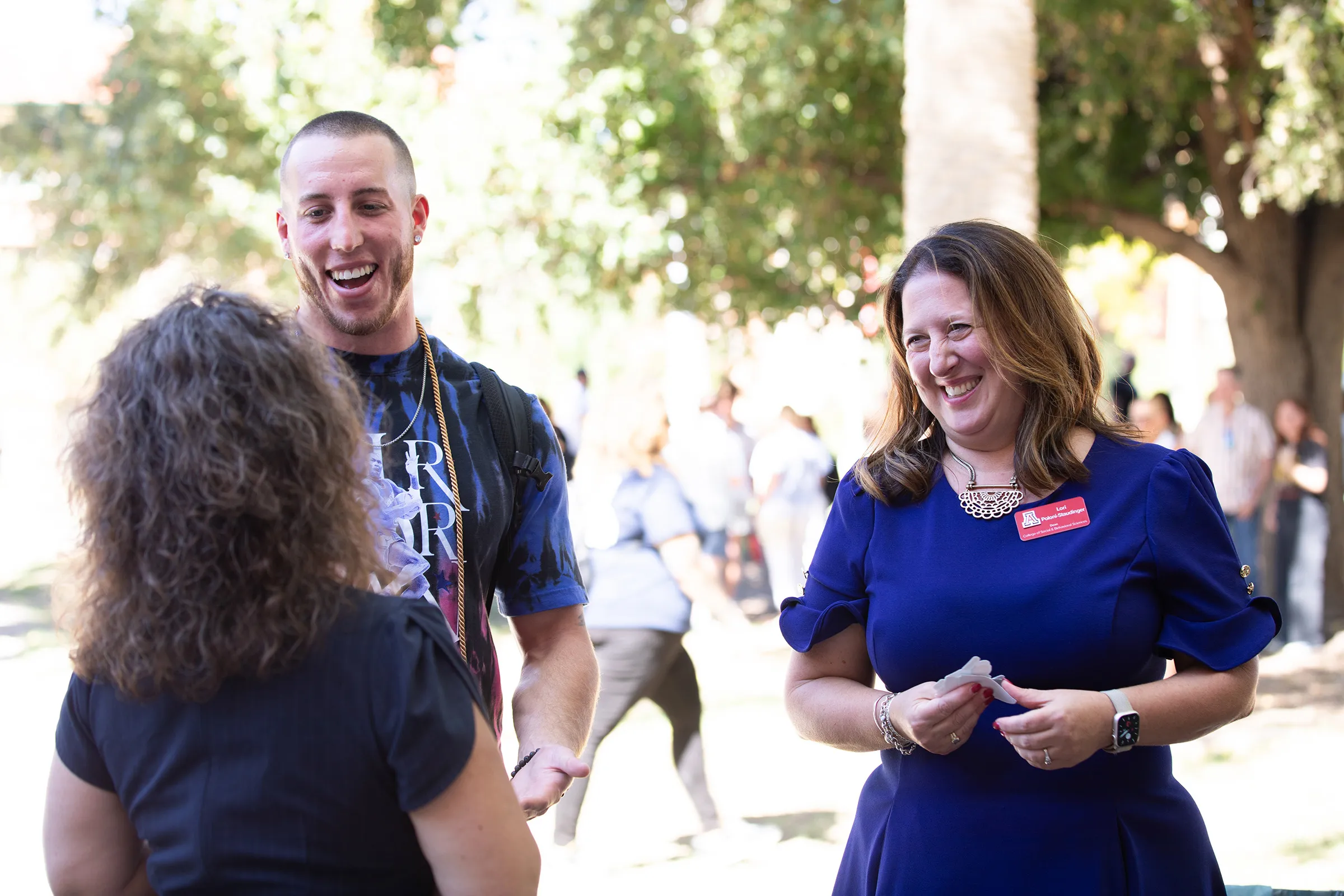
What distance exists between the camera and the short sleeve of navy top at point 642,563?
6.02 metres

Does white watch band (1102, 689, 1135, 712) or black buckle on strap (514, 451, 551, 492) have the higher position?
black buckle on strap (514, 451, 551, 492)

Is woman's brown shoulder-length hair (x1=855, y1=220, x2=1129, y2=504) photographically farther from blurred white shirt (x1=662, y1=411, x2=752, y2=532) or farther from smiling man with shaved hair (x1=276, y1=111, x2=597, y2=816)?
blurred white shirt (x1=662, y1=411, x2=752, y2=532)

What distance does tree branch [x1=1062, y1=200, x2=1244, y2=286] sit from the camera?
12.1 metres

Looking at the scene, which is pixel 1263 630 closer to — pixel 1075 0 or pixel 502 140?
pixel 1075 0

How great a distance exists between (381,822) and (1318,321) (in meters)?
12.3

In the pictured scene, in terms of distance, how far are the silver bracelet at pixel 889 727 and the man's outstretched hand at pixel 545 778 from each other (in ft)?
1.84

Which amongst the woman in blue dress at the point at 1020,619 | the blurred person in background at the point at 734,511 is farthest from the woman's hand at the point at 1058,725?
the blurred person in background at the point at 734,511

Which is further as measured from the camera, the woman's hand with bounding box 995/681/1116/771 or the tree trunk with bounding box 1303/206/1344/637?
the tree trunk with bounding box 1303/206/1344/637

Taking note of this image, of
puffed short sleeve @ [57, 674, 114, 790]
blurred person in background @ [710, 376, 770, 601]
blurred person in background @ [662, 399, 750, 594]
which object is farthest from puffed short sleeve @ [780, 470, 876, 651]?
blurred person in background @ [710, 376, 770, 601]

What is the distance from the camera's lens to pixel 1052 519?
243 centimetres

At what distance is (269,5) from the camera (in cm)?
1195

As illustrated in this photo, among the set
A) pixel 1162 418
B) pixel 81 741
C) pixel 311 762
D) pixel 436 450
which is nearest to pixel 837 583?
pixel 436 450

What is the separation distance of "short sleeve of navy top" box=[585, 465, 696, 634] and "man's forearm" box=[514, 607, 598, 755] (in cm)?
332

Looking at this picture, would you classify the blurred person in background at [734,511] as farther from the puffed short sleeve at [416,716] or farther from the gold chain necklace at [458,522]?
the puffed short sleeve at [416,716]
